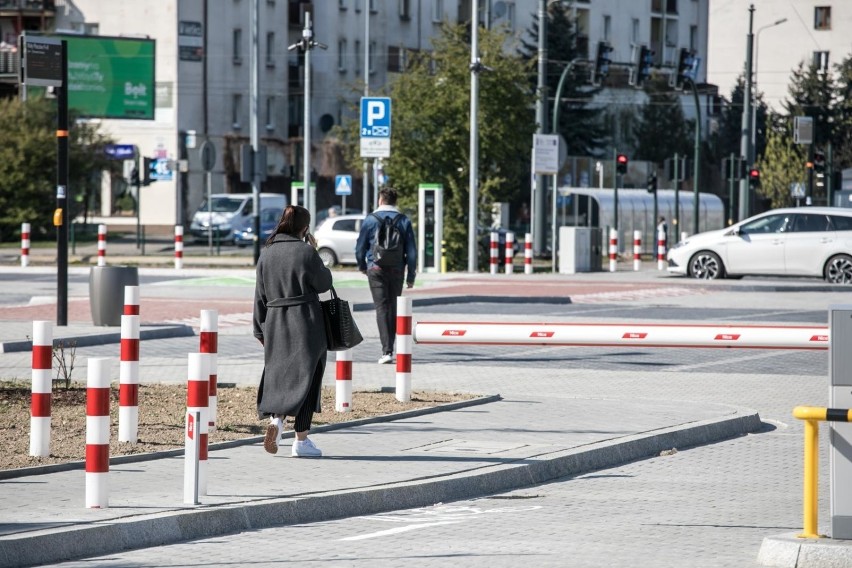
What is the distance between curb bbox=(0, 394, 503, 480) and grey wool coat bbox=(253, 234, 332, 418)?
1.94ft

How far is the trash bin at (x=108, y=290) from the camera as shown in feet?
69.3

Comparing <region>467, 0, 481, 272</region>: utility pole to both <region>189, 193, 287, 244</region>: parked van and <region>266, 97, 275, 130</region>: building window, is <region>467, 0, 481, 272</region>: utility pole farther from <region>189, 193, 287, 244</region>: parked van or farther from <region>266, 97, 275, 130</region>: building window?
<region>266, 97, 275, 130</region>: building window

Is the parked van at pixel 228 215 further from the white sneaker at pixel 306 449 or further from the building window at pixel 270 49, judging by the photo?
the white sneaker at pixel 306 449

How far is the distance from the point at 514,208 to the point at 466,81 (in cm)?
4652

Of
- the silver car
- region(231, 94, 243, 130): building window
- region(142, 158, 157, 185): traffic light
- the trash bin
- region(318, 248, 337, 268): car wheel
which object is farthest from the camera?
region(231, 94, 243, 130): building window

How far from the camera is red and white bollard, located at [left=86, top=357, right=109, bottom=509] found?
27.6 ft

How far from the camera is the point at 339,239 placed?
1709 inches

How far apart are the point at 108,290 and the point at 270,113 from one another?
6075cm

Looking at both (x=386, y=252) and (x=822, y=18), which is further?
(x=822, y=18)

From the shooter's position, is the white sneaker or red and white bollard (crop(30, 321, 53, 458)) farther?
the white sneaker

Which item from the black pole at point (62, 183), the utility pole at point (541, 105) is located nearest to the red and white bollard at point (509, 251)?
the utility pole at point (541, 105)

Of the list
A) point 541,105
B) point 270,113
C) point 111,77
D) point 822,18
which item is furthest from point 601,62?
point 822,18

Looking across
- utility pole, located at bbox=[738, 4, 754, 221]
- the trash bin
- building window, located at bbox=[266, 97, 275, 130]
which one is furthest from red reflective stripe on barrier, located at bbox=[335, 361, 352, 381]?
building window, located at bbox=[266, 97, 275, 130]

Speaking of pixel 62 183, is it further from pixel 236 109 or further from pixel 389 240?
pixel 236 109
